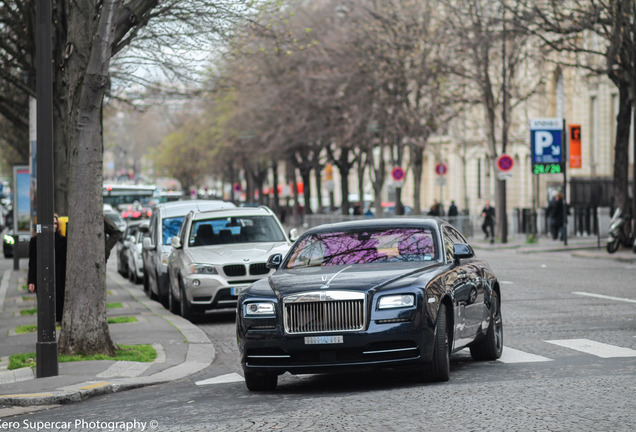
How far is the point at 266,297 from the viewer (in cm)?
1052

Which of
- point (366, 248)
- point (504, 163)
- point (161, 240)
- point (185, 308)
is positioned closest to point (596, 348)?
point (366, 248)

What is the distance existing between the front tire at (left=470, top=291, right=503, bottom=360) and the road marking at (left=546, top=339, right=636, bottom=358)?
3.46 feet

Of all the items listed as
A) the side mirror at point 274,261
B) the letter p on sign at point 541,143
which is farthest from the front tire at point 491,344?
the letter p on sign at point 541,143

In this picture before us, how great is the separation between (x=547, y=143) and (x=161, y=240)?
22.4 metres

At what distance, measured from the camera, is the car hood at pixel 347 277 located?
1035 cm

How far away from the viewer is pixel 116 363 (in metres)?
13.3

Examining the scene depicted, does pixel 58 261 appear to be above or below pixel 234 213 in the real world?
below

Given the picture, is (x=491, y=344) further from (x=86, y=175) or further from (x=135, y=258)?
(x=135, y=258)

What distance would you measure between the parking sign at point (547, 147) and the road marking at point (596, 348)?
28.4 metres

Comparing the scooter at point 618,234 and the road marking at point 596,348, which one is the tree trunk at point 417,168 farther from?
the road marking at point 596,348

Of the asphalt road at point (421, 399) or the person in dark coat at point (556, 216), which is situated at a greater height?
the person in dark coat at point (556, 216)

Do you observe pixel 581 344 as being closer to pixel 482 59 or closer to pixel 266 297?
pixel 266 297

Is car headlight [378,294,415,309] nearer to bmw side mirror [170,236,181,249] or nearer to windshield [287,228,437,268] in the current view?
windshield [287,228,437,268]

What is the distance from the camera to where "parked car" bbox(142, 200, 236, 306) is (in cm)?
2220
